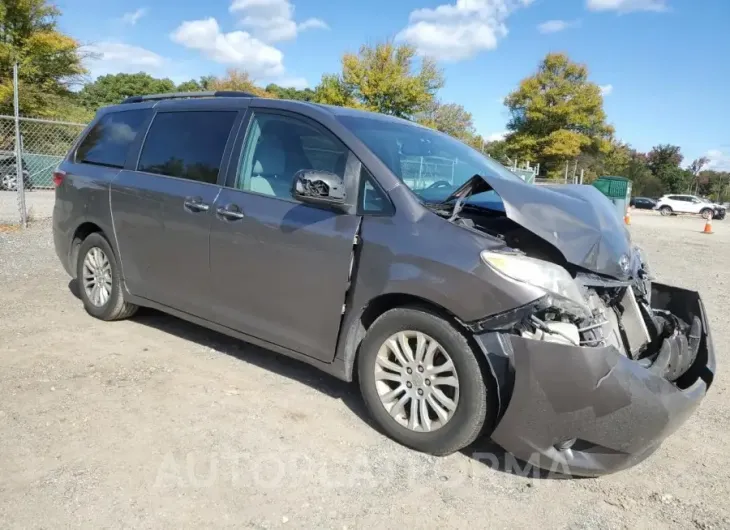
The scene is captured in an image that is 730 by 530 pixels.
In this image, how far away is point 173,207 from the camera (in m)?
4.18

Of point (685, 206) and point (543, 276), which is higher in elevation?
point (685, 206)

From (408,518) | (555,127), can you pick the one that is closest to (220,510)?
(408,518)

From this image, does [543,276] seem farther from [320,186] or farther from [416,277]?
[320,186]

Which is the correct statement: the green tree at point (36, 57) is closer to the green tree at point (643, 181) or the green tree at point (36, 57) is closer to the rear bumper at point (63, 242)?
the rear bumper at point (63, 242)

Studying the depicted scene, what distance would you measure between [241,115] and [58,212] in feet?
7.99

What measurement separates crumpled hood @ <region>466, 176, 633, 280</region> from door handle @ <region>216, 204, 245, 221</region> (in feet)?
4.95

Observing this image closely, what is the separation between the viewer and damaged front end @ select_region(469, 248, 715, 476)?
2.59 m

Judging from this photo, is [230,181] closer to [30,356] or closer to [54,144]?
[30,356]

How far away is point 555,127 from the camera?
4831 centimetres

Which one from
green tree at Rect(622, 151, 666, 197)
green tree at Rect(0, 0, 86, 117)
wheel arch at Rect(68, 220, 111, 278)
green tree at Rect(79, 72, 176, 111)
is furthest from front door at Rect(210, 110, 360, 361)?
green tree at Rect(622, 151, 666, 197)

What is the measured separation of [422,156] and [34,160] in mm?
17536

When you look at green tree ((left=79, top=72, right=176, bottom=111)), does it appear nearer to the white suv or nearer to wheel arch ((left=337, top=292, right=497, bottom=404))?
the white suv

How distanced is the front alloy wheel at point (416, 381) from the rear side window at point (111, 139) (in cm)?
298

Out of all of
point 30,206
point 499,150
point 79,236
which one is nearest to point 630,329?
point 79,236
